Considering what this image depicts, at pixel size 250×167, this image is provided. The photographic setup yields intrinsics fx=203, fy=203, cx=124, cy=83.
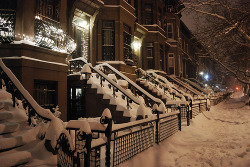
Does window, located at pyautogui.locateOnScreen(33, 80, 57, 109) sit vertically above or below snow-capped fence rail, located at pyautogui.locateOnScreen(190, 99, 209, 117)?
above

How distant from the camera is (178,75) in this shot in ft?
88.6

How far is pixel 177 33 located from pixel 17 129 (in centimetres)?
2545

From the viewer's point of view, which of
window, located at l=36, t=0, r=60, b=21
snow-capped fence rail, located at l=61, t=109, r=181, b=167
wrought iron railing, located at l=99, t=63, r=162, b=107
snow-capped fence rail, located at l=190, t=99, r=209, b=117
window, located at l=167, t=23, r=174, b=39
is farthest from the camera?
window, located at l=167, t=23, r=174, b=39

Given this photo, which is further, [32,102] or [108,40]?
[108,40]

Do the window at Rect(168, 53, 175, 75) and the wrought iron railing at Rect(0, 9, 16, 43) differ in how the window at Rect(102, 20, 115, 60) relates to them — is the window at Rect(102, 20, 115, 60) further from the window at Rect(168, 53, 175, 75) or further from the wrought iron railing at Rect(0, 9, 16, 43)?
the window at Rect(168, 53, 175, 75)

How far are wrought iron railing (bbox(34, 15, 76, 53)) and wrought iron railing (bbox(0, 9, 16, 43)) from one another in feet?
2.93

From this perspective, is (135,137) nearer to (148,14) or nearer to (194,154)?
(194,154)

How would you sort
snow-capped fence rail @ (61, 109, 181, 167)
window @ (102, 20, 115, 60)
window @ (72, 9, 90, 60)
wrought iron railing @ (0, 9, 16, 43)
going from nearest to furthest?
snow-capped fence rail @ (61, 109, 181, 167)
wrought iron railing @ (0, 9, 16, 43)
window @ (72, 9, 90, 60)
window @ (102, 20, 115, 60)

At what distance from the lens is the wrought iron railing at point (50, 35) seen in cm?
875

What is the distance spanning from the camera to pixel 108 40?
14945mm

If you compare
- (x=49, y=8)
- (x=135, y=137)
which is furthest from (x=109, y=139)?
(x=49, y=8)

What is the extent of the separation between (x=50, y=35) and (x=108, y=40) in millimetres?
6293

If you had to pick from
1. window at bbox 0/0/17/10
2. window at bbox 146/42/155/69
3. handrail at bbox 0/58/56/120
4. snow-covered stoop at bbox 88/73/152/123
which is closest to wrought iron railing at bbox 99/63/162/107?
snow-covered stoop at bbox 88/73/152/123

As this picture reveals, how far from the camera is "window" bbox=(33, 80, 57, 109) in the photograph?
8.83 meters
